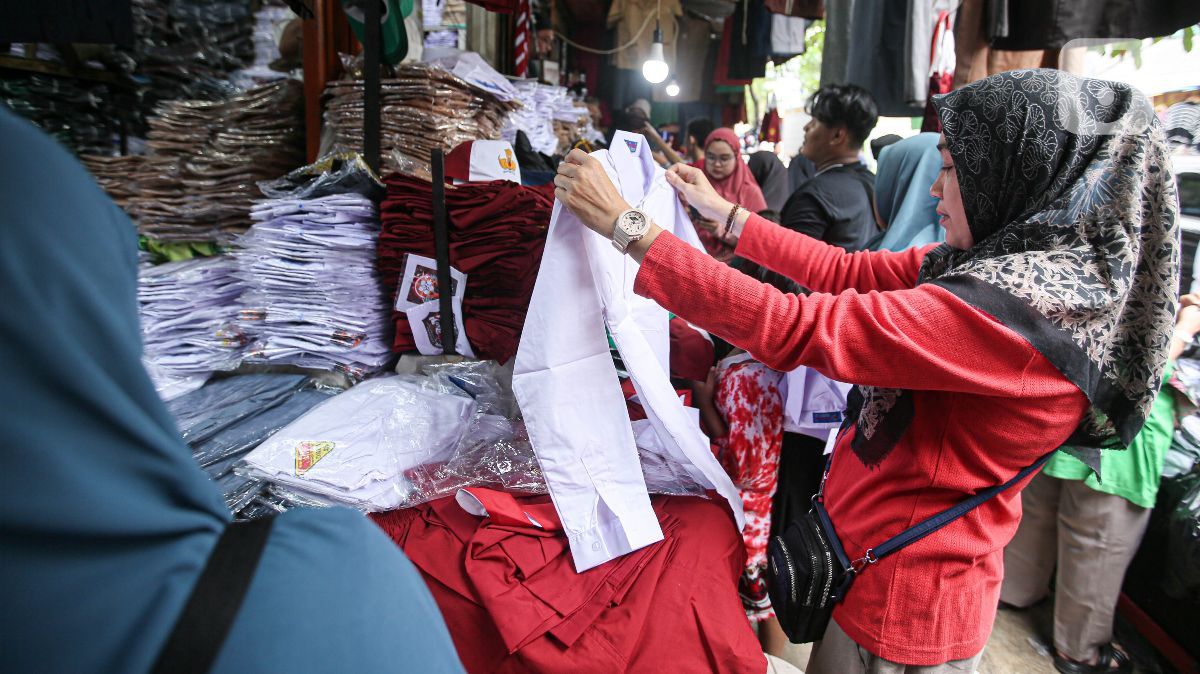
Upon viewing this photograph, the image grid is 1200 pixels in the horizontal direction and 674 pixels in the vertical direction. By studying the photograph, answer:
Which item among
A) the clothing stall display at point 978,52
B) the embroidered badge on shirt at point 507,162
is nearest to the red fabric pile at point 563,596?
the embroidered badge on shirt at point 507,162

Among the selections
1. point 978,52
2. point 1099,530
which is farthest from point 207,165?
point 1099,530

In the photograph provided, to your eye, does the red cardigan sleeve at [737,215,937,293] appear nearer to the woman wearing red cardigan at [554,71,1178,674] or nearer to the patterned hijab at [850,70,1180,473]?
the woman wearing red cardigan at [554,71,1178,674]

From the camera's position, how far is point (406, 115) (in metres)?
2.00

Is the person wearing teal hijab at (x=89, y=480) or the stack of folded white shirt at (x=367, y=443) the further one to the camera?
the stack of folded white shirt at (x=367, y=443)

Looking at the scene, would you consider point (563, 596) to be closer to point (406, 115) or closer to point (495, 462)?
point (495, 462)

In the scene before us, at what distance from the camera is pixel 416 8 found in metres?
2.53

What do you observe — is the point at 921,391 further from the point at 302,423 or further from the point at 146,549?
the point at 302,423

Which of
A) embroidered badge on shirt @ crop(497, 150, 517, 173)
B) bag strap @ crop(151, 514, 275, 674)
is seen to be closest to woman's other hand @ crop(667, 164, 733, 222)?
embroidered badge on shirt @ crop(497, 150, 517, 173)

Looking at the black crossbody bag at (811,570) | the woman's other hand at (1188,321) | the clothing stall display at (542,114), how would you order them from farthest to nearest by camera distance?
the clothing stall display at (542,114)
the woman's other hand at (1188,321)
the black crossbody bag at (811,570)

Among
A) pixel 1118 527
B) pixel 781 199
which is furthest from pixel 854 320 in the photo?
pixel 781 199

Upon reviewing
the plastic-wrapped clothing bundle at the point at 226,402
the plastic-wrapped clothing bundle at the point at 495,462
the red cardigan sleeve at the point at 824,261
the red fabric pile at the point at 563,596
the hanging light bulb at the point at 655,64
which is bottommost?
the red fabric pile at the point at 563,596

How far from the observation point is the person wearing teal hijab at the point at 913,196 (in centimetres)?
225

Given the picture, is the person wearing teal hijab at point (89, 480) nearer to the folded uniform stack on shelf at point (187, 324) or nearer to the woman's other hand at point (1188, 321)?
the folded uniform stack on shelf at point (187, 324)

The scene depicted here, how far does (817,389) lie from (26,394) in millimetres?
1705
